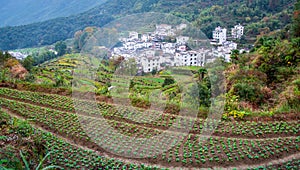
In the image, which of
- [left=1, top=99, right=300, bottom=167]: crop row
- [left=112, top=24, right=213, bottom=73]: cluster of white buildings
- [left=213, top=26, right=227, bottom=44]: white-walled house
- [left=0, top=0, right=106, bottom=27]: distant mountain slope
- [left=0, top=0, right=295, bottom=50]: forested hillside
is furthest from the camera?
[left=0, top=0, right=106, bottom=27]: distant mountain slope

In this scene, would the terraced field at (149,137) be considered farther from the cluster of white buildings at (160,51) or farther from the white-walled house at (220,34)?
the white-walled house at (220,34)

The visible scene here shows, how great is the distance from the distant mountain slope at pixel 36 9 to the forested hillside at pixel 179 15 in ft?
24.7

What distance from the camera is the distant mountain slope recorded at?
6725cm

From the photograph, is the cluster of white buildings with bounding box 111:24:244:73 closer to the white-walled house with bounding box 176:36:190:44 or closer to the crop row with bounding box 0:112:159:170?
the white-walled house with bounding box 176:36:190:44

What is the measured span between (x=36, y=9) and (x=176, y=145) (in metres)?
77.7

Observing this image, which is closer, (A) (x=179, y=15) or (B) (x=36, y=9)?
(A) (x=179, y=15)

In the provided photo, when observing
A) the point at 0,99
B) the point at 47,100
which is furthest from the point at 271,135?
the point at 0,99

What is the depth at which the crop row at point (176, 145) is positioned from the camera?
5871mm

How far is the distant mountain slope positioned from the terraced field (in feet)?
210

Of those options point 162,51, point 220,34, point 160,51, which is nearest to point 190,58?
point 162,51

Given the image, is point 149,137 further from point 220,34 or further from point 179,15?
point 179,15

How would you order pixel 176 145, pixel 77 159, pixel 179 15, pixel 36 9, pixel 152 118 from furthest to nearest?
pixel 36 9
pixel 179 15
pixel 152 118
pixel 176 145
pixel 77 159

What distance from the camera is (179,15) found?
41.7 metres

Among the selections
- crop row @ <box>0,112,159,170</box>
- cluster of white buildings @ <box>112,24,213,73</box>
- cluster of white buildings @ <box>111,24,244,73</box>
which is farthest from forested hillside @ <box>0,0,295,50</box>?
crop row @ <box>0,112,159,170</box>
